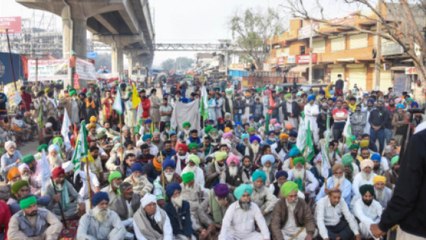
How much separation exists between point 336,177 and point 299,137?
6.71ft

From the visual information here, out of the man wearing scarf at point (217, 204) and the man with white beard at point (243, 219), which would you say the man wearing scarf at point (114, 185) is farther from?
the man with white beard at point (243, 219)

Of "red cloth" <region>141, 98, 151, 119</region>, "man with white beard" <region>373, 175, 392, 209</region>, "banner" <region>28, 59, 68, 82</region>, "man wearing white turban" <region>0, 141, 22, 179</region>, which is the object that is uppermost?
"banner" <region>28, 59, 68, 82</region>

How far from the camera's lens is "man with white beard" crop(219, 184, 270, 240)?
5.45 metres

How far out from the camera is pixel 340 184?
6543mm

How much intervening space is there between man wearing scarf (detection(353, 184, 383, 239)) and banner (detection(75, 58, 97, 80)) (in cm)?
1293

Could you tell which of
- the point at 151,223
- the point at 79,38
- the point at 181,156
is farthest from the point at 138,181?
the point at 79,38

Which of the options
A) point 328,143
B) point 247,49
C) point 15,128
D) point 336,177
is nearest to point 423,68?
point 328,143

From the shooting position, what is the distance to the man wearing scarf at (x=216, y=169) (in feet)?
23.6

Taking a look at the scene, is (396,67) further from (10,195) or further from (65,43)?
(10,195)

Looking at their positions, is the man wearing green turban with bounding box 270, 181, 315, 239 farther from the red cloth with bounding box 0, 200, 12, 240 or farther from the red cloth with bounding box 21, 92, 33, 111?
the red cloth with bounding box 21, 92, 33, 111

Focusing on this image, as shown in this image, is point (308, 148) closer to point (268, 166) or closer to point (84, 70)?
point (268, 166)

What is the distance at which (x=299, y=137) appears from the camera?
8.59m

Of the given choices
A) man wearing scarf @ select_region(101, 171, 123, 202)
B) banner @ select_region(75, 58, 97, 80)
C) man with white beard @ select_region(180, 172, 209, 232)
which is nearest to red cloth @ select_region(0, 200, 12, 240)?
man wearing scarf @ select_region(101, 171, 123, 202)


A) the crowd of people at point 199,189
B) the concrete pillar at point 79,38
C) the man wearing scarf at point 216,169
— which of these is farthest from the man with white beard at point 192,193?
the concrete pillar at point 79,38
